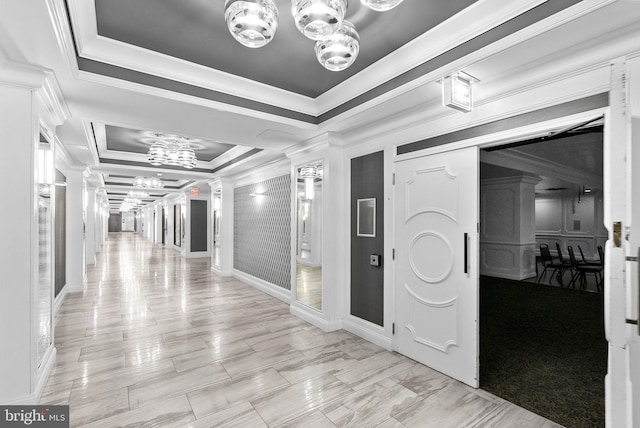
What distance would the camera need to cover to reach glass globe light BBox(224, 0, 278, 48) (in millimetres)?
1680

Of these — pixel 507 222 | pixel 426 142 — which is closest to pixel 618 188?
pixel 426 142

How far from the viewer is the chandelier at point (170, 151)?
19.0 feet

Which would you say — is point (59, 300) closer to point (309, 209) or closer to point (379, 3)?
point (309, 209)

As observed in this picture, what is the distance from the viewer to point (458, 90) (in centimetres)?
245

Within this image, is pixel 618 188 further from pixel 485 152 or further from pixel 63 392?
pixel 63 392

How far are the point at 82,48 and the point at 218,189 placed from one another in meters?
6.44

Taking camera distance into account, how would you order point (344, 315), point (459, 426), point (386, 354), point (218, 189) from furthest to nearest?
1. point (218, 189)
2. point (344, 315)
3. point (386, 354)
4. point (459, 426)

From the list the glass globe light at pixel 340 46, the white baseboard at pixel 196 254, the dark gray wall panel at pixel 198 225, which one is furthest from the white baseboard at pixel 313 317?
the dark gray wall panel at pixel 198 225

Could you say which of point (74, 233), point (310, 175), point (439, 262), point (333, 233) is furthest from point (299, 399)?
point (74, 233)

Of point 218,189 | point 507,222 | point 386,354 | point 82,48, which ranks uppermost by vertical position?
point 82,48

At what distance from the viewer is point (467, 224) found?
286 centimetres

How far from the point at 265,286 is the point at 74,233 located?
171 inches

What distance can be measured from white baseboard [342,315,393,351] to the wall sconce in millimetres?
2682

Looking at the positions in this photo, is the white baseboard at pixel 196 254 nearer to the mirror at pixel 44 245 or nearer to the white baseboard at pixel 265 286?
the white baseboard at pixel 265 286
